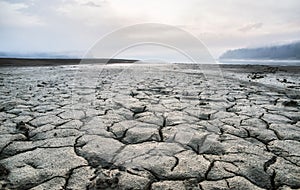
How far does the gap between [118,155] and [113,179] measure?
42 centimetres

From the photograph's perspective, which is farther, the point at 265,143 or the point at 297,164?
the point at 265,143

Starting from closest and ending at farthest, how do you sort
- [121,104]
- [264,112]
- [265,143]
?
[265,143], [264,112], [121,104]

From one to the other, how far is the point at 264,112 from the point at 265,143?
4.41ft

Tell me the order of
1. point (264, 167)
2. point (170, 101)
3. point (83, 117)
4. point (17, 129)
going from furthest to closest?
point (170, 101), point (83, 117), point (17, 129), point (264, 167)

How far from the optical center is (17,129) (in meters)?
2.85

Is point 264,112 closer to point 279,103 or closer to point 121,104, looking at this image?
point 279,103

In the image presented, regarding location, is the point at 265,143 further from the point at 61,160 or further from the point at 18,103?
the point at 18,103

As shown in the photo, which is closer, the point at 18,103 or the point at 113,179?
the point at 113,179

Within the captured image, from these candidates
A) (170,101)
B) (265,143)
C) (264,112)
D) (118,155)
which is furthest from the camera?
(170,101)

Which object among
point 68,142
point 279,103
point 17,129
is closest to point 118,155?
point 68,142

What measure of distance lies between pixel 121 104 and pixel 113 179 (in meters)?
2.46

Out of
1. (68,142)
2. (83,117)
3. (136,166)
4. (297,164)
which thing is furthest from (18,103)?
(297,164)

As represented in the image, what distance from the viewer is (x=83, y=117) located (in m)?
3.38

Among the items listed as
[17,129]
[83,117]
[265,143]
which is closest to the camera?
[265,143]
